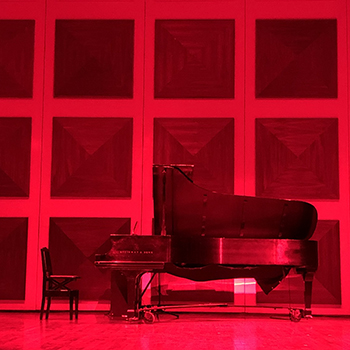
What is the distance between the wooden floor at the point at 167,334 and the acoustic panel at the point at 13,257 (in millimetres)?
1005

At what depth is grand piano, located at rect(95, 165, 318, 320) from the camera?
5234mm

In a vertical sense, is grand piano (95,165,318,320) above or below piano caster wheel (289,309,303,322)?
above

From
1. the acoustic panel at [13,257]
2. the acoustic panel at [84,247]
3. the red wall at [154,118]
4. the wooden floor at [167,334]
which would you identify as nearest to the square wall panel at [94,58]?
the red wall at [154,118]

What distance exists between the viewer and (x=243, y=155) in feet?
24.0

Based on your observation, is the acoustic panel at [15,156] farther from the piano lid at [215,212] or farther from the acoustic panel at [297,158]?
the acoustic panel at [297,158]

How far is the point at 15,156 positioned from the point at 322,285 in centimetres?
394

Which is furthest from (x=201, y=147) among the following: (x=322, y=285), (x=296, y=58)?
(x=322, y=285)

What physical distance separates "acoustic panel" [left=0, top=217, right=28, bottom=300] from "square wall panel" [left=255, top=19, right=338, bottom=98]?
3.27 m

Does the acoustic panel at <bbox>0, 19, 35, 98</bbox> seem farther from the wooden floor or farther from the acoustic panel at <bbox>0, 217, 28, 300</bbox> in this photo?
the wooden floor

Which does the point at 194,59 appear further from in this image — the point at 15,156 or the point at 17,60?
the point at 15,156

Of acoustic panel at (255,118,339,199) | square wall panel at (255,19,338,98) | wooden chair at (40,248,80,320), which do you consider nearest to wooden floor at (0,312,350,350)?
wooden chair at (40,248,80,320)

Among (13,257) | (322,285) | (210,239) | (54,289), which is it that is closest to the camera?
(210,239)

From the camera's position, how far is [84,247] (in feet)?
23.6

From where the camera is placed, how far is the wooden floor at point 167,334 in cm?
376
